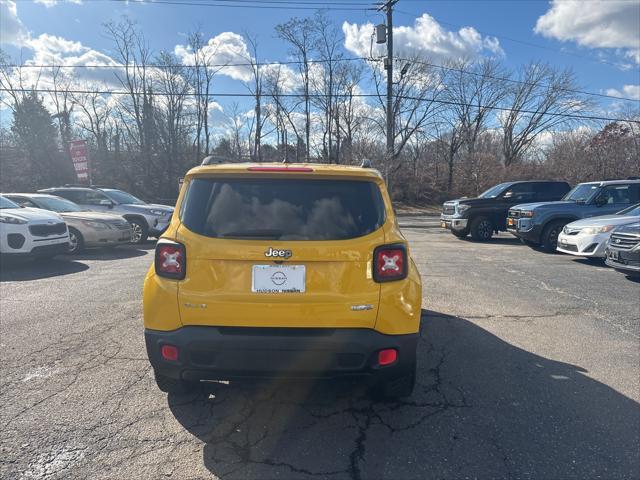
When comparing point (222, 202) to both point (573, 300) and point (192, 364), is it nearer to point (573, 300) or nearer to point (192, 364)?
point (192, 364)

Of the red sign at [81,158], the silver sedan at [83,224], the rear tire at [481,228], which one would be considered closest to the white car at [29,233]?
the silver sedan at [83,224]

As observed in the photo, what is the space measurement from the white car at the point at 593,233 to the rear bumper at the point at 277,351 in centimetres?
798

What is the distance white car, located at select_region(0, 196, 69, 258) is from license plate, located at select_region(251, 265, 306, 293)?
767 cm

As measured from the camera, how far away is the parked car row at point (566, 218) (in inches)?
285

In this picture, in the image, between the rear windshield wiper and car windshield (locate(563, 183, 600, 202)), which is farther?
car windshield (locate(563, 183, 600, 202))

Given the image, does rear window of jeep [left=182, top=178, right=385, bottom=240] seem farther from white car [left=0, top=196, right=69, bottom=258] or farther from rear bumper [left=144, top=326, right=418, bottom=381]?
white car [left=0, top=196, right=69, bottom=258]

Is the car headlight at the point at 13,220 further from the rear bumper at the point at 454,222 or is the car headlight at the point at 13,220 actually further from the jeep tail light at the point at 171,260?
the rear bumper at the point at 454,222

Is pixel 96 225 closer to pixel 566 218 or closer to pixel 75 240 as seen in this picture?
pixel 75 240

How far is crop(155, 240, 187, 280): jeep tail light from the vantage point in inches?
99.5

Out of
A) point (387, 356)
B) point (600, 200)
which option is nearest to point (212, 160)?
point (387, 356)

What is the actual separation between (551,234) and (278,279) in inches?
417

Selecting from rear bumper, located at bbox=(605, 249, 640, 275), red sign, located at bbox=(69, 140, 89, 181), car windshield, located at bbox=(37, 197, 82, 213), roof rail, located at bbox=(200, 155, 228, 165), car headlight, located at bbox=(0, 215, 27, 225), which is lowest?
rear bumper, located at bbox=(605, 249, 640, 275)

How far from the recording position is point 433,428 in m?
2.75

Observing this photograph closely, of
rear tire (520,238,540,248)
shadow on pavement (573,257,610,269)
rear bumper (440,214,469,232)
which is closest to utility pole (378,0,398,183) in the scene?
rear bumper (440,214,469,232)
